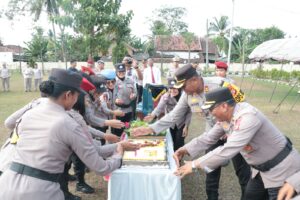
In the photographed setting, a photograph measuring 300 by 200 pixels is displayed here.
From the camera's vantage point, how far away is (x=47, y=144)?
2.25m

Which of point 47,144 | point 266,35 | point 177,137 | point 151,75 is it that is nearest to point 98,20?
point 151,75

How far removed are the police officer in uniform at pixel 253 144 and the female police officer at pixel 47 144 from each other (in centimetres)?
100

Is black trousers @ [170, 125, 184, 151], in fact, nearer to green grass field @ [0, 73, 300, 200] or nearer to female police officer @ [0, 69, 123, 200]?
green grass field @ [0, 73, 300, 200]

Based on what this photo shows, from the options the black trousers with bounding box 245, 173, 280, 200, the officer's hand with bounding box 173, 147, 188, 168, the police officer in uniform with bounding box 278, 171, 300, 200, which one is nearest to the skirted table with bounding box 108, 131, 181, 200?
the officer's hand with bounding box 173, 147, 188, 168

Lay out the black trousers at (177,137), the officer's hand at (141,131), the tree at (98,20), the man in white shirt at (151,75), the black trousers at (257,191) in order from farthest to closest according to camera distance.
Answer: the tree at (98,20)
the man in white shirt at (151,75)
the black trousers at (177,137)
the officer's hand at (141,131)
the black trousers at (257,191)

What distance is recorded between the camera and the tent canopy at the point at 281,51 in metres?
13.7

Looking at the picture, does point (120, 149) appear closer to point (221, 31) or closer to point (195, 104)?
point (195, 104)

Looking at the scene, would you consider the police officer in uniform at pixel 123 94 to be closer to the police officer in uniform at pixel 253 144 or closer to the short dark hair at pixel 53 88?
the police officer in uniform at pixel 253 144

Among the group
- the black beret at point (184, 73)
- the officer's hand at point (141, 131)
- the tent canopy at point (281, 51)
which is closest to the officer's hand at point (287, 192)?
the black beret at point (184, 73)

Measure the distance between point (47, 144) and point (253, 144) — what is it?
1542 mm

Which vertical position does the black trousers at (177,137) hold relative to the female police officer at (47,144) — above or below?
below

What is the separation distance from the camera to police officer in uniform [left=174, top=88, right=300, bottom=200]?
2668 mm

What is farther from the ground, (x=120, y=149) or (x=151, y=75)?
(x=151, y=75)

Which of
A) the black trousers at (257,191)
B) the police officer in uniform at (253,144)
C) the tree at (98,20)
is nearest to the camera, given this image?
the police officer in uniform at (253,144)
